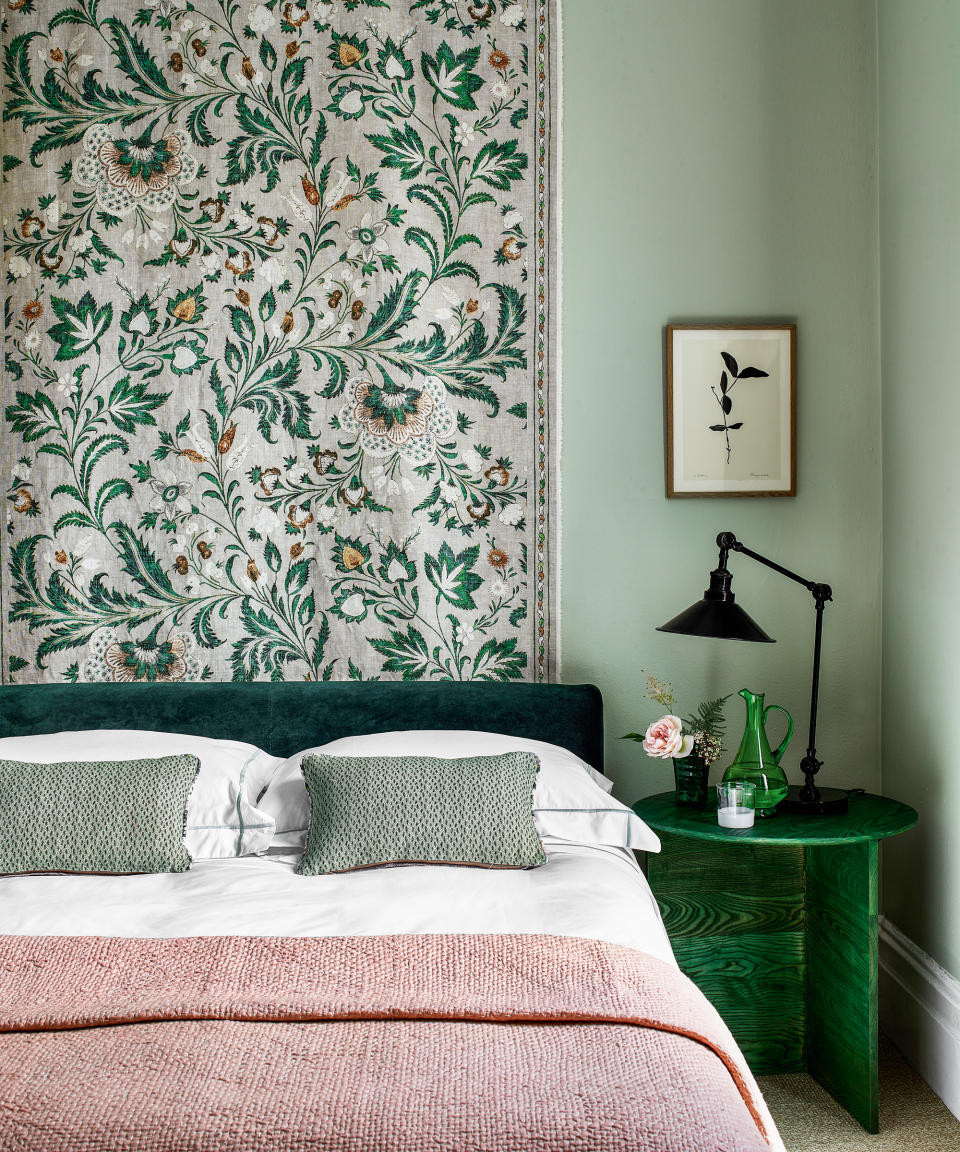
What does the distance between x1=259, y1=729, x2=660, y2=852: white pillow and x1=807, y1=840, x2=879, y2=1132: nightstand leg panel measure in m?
0.44

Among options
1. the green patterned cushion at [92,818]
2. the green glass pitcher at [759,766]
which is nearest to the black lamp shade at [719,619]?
the green glass pitcher at [759,766]

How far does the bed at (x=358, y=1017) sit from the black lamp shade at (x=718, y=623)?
0.59 meters

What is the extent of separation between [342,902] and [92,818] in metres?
0.59

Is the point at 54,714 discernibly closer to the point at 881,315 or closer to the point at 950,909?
the point at 950,909

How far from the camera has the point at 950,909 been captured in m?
2.21

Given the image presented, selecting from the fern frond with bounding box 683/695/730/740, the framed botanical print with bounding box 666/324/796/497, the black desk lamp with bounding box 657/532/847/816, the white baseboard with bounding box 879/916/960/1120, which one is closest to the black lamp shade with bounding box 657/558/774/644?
the black desk lamp with bounding box 657/532/847/816

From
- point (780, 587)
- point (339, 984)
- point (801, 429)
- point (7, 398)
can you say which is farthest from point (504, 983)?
point (7, 398)

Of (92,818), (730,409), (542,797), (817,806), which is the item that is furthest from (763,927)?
(92,818)

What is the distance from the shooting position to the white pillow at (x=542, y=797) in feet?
6.81

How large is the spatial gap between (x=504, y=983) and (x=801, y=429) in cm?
184

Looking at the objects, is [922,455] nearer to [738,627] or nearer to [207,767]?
[738,627]

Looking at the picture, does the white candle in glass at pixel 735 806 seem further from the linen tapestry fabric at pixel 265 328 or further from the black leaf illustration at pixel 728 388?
the black leaf illustration at pixel 728 388

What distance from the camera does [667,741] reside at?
2.24 meters

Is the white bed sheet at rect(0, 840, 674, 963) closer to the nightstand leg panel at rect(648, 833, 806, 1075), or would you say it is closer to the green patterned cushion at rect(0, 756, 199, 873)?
the green patterned cushion at rect(0, 756, 199, 873)
